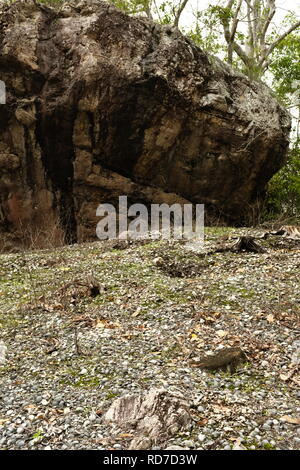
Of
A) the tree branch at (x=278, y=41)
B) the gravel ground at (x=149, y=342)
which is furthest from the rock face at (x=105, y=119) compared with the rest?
the tree branch at (x=278, y=41)

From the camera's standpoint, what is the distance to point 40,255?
43.5ft

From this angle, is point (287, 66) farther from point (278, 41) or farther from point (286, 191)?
point (286, 191)

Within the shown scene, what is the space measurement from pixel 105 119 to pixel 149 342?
10.5 meters

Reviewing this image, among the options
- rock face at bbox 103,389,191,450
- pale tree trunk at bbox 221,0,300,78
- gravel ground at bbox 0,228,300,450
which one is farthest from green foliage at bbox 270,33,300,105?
rock face at bbox 103,389,191,450

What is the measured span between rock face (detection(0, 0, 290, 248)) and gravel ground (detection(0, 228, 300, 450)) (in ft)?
16.5

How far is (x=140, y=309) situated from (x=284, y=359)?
2.91 metres

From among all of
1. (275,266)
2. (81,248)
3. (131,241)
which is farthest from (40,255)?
(275,266)

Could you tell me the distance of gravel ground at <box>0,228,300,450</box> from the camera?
514cm

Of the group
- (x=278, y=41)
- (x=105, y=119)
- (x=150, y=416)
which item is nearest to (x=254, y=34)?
(x=278, y=41)

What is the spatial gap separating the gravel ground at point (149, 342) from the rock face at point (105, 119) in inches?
198

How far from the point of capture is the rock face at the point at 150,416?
4938 millimetres
